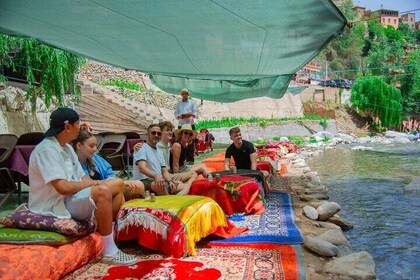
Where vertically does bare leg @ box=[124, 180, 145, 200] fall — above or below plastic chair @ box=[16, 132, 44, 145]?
below

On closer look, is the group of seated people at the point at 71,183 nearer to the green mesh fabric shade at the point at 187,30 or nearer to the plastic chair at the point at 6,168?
the plastic chair at the point at 6,168

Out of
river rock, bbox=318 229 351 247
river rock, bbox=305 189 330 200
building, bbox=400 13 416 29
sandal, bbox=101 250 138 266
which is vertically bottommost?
river rock, bbox=305 189 330 200

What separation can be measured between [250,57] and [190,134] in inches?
55.3

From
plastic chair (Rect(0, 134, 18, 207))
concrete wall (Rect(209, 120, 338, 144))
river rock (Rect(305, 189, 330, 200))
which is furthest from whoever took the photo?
concrete wall (Rect(209, 120, 338, 144))

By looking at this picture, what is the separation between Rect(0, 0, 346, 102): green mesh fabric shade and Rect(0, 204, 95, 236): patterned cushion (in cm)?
210

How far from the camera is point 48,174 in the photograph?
8.72 feet

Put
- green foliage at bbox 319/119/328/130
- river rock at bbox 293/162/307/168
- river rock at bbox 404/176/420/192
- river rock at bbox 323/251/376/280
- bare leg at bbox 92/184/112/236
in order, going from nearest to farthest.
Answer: bare leg at bbox 92/184/112/236, river rock at bbox 323/251/376/280, river rock at bbox 404/176/420/192, river rock at bbox 293/162/307/168, green foliage at bbox 319/119/328/130

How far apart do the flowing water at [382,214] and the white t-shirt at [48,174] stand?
2735 millimetres

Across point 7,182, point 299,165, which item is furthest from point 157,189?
point 299,165

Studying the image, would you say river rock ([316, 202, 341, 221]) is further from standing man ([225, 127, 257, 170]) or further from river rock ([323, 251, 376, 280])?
river rock ([323, 251, 376, 280])

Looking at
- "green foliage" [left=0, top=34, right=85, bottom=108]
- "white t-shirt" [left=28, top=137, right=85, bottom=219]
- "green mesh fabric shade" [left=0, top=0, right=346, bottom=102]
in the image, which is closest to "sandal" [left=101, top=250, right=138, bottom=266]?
"white t-shirt" [left=28, top=137, right=85, bottom=219]

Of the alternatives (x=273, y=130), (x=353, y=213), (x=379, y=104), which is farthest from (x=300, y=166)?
(x=379, y=104)

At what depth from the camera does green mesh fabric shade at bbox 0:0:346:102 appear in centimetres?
383

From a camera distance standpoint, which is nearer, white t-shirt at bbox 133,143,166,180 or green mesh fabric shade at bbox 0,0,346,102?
green mesh fabric shade at bbox 0,0,346,102
